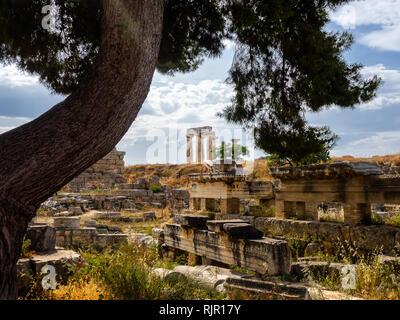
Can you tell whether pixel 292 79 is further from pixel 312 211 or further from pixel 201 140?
pixel 201 140

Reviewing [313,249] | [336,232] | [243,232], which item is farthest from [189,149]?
[243,232]

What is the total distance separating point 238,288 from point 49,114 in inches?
124

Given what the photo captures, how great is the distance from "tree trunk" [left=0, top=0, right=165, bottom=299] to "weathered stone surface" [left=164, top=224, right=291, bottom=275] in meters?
2.95

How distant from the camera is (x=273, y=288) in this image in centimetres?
416

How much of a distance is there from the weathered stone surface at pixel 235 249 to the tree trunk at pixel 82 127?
2946mm

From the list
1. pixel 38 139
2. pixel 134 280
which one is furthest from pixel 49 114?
pixel 134 280

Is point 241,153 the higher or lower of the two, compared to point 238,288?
higher

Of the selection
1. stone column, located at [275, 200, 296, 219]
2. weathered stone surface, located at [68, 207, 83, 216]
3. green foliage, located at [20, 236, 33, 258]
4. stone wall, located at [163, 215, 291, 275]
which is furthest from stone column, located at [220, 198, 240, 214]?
weathered stone surface, located at [68, 207, 83, 216]

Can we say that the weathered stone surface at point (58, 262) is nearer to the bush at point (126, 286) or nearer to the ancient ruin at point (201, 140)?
the bush at point (126, 286)

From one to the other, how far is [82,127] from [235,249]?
360 centimetres

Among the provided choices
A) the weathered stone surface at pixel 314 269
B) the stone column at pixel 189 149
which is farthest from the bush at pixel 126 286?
the stone column at pixel 189 149

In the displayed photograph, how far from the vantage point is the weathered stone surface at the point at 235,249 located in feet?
17.5
